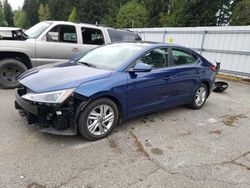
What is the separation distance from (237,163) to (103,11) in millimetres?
57285

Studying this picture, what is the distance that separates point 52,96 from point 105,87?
2.58 ft

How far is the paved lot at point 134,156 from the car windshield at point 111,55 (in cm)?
116

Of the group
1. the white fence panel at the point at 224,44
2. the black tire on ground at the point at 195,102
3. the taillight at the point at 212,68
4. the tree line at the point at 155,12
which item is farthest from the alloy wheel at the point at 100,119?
the tree line at the point at 155,12

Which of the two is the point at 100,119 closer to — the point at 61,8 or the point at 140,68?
the point at 140,68

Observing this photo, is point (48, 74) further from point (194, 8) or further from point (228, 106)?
point (194, 8)

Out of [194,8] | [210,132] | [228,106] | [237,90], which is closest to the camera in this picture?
[210,132]

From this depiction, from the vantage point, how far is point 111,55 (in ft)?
14.9

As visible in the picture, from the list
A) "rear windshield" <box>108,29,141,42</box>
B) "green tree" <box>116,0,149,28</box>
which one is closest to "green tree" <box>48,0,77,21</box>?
"green tree" <box>116,0,149,28</box>

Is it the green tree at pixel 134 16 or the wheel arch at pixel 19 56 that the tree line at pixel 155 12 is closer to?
the green tree at pixel 134 16

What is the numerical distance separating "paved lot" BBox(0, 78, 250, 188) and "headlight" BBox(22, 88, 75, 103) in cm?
69

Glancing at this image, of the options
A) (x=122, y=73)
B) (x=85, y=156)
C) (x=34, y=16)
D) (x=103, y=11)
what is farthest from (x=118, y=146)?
(x=34, y=16)

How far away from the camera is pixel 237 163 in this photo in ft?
11.4

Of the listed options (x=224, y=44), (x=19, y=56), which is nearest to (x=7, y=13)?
(x=224, y=44)

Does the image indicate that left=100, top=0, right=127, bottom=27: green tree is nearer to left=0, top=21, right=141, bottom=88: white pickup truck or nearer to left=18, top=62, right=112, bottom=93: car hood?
left=0, top=21, right=141, bottom=88: white pickup truck
